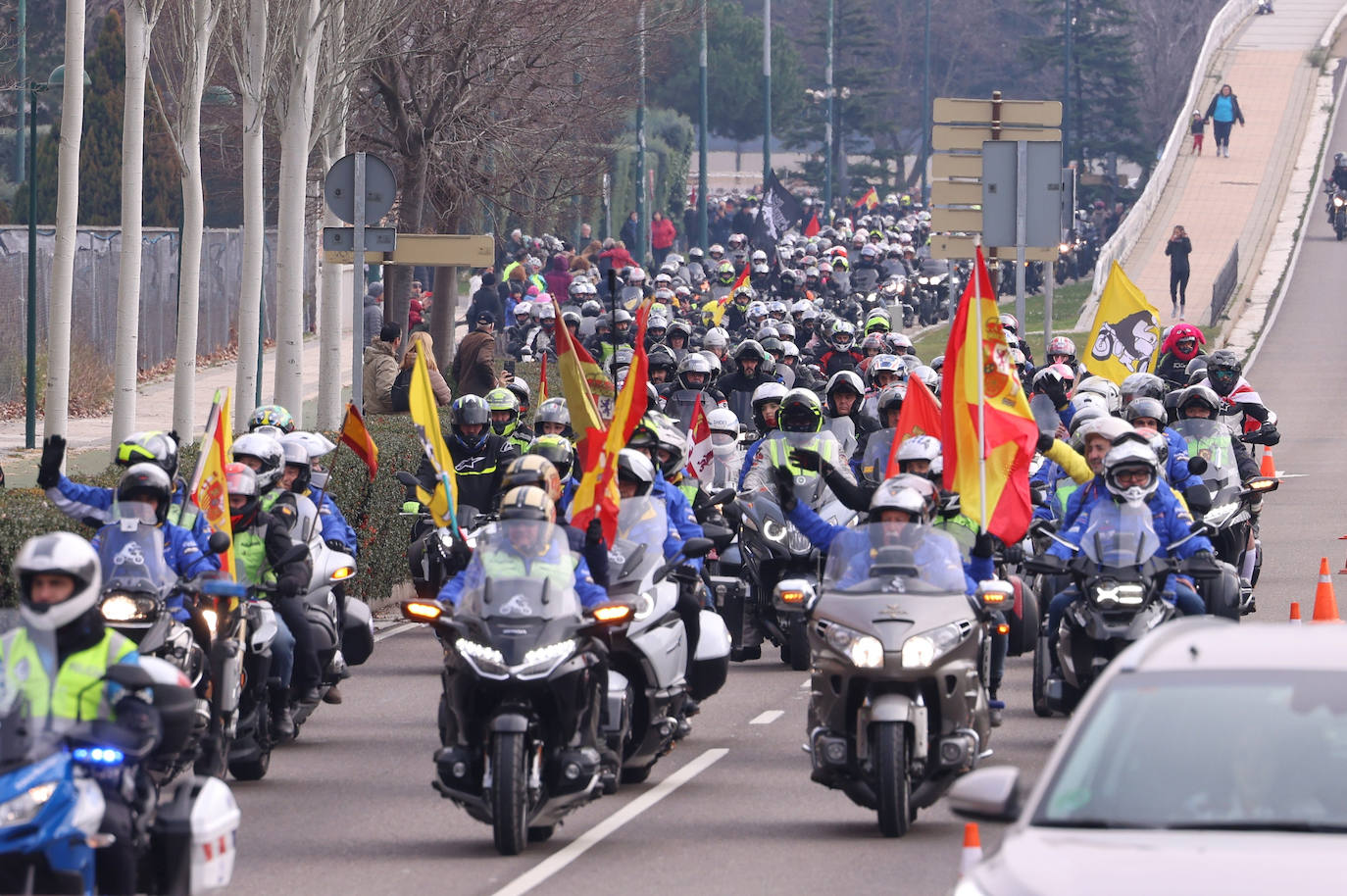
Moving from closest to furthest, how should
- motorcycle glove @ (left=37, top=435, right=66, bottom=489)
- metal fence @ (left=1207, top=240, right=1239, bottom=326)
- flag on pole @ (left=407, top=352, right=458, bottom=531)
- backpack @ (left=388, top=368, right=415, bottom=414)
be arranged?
motorcycle glove @ (left=37, top=435, right=66, bottom=489) → flag on pole @ (left=407, top=352, right=458, bottom=531) → backpack @ (left=388, top=368, right=415, bottom=414) → metal fence @ (left=1207, top=240, right=1239, bottom=326)

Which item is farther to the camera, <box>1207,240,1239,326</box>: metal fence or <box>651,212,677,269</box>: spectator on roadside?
<box>651,212,677,269</box>: spectator on roadside

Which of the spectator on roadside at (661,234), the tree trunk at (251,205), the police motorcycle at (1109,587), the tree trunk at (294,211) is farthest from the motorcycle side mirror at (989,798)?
the spectator on roadside at (661,234)

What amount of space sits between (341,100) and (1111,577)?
49.0ft

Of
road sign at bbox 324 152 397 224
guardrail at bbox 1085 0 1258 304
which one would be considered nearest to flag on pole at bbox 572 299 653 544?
road sign at bbox 324 152 397 224

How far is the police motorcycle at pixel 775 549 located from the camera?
54.3 feet

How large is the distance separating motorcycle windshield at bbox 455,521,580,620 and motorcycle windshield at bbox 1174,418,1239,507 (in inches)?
256

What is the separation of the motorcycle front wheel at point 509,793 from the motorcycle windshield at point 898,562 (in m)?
1.77

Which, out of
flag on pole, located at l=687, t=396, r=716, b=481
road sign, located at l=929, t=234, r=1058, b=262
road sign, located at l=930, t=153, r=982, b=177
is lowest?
flag on pole, located at l=687, t=396, r=716, b=481

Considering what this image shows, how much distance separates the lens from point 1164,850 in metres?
6.46

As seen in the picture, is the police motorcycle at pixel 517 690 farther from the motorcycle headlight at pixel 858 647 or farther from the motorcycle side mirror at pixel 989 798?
the motorcycle side mirror at pixel 989 798

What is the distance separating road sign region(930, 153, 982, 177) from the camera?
27562 mm

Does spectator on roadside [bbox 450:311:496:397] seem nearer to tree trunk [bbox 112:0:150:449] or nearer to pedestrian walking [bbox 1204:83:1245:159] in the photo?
tree trunk [bbox 112:0:150:449]

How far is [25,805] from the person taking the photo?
780cm

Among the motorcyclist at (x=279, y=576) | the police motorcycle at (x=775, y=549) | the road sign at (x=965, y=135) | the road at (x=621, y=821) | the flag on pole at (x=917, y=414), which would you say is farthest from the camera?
the road sign at (x=965, y=135)
